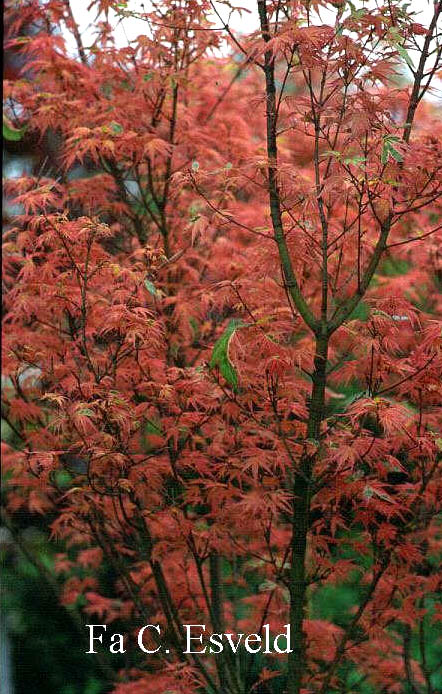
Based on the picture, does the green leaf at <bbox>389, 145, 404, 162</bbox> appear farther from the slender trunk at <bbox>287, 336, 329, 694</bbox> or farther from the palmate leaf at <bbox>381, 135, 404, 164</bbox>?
the slender trunk at <bbox>287, 336, 329, 694</bbox>

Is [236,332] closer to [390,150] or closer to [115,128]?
[390,150]

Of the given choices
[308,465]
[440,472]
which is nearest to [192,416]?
[308,465]

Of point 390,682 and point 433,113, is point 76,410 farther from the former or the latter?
point 433,113

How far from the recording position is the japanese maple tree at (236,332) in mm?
2139

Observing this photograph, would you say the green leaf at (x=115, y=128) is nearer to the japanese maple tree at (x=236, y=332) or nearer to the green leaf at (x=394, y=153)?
the japanese maple tree at (x=236, y=332)

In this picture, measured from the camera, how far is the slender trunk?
2246 millimetres

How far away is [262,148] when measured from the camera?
119 inches

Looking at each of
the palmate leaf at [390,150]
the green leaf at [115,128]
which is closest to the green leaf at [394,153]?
the palmate leaf at [390,150]

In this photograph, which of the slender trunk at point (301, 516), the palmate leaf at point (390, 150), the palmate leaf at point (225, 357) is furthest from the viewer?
the slender trunk at point (301, 516)

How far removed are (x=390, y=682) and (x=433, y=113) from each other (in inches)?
99.7

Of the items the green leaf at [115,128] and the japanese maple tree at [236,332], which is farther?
the green leaf at [115,128]

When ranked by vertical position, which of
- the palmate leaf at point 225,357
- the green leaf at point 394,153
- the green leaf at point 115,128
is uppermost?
the green leaf at point 115,128

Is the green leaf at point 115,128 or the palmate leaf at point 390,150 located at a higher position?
the green leaf at point 115,128

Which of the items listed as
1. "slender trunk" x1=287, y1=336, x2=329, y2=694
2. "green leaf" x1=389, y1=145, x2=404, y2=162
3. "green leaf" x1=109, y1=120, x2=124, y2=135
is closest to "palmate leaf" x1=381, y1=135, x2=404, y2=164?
"green leaf" x1=389, y1=145, x2=404, y2=162
